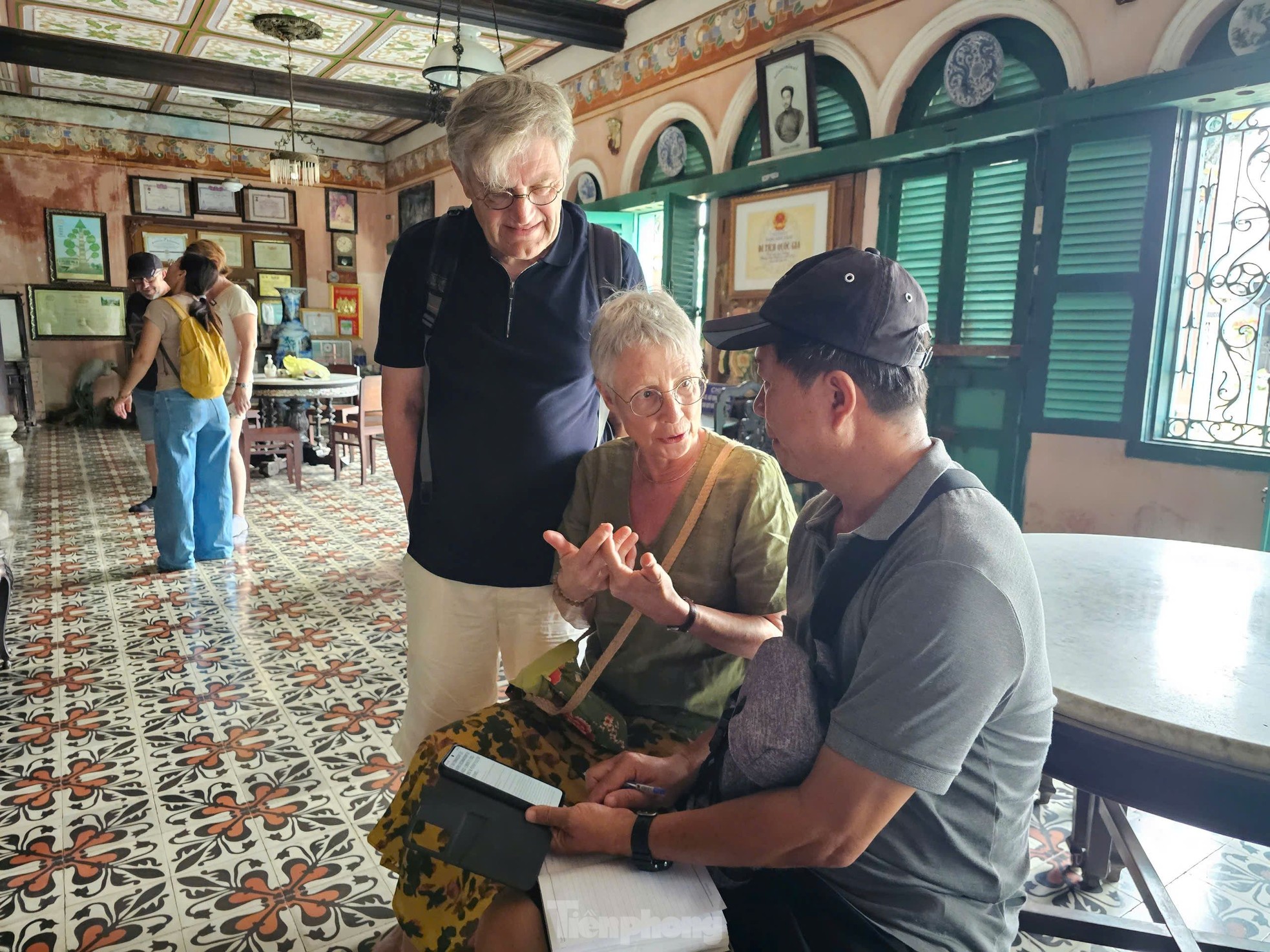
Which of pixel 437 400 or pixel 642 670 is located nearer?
pixel 642 670

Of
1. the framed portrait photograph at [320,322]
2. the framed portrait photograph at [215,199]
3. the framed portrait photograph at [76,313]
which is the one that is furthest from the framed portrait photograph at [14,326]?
the framed portrait photograph at [320,322]

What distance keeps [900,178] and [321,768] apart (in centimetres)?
421

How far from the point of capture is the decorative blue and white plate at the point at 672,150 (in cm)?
644

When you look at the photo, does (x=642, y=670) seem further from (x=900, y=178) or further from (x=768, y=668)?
(x=900, y=178)

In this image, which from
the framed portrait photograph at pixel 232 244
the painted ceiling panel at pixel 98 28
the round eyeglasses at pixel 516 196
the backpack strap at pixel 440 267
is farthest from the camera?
the framed portrait photograph at pixel 232 244

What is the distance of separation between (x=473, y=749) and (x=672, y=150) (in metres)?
6.01

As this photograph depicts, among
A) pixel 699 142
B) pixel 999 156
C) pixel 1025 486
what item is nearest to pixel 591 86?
pixel 699 142

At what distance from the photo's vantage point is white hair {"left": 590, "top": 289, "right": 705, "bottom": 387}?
1452 mm

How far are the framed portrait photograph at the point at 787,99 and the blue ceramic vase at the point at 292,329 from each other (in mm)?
6650

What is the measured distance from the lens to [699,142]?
6.30m

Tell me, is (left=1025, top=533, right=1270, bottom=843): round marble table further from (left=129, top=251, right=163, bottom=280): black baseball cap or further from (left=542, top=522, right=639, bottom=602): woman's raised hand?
(left=129, top=251, right=163, bottom=280): black baseball cap

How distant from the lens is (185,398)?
425 cm

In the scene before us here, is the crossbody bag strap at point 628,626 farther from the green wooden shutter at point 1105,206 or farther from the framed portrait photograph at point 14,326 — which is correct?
the framed portrait photograph at point 14,326

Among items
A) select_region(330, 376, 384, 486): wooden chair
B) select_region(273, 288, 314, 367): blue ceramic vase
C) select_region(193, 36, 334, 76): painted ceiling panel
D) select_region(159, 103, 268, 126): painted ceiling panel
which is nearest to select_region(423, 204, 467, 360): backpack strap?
select_region(330, 376, 384, 486): wooden chair
